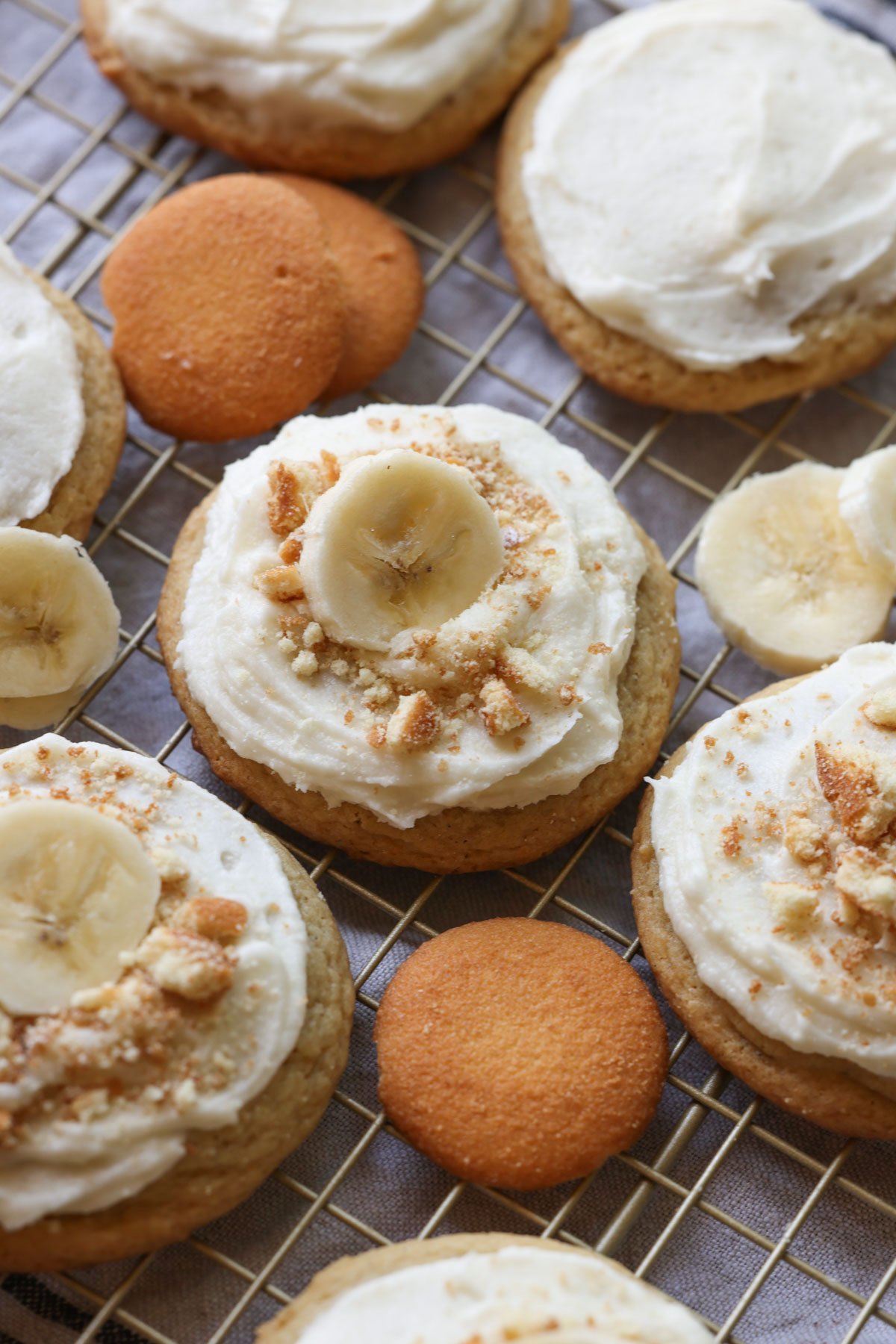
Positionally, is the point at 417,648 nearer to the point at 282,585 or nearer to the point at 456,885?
the point at 282,585

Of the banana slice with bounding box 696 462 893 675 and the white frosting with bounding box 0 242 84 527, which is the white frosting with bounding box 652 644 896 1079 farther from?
the white frosting with bounding box 0 242 84 527

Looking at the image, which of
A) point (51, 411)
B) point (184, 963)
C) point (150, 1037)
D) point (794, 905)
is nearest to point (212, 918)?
point (184, 963)

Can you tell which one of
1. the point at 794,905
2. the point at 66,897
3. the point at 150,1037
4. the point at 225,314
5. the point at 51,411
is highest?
the point at 225,314

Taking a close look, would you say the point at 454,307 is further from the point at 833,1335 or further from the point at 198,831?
the point at 833,1335

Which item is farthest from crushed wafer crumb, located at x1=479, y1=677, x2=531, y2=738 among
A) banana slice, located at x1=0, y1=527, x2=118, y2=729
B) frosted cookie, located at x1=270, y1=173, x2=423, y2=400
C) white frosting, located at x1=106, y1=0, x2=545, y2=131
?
white frosting, located at x1=106, y1=0, x2=545, y2=131

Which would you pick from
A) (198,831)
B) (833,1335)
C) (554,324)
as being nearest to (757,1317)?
(833,1335)

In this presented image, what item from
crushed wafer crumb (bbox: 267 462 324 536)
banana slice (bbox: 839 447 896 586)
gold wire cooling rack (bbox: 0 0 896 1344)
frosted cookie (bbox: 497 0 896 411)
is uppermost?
frosted cookie (bbox: 497 0 896 411)
